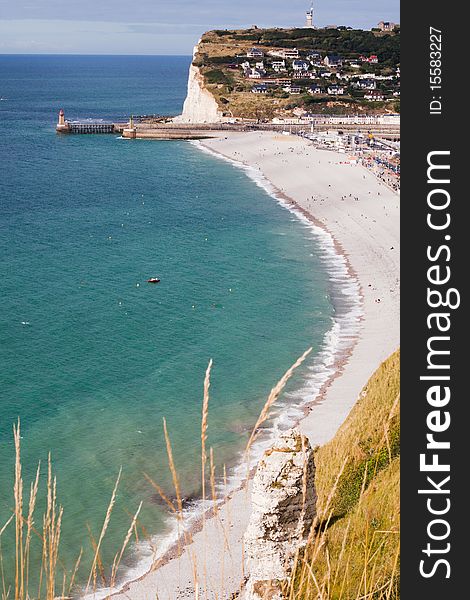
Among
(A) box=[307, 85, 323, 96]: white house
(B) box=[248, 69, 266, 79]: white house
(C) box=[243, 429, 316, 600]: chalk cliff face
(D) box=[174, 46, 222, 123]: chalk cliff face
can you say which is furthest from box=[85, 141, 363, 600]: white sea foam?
(B) box=[248, 69, 266, 79]: white house

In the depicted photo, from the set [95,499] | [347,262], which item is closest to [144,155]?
[347,262]

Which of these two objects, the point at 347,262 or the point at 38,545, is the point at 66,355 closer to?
the point at 38,545

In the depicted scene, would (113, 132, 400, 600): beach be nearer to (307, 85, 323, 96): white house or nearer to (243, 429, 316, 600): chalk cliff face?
(243, 429, 316, 600): chalk cliff face

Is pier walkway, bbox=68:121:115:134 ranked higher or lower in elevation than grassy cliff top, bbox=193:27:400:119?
lower

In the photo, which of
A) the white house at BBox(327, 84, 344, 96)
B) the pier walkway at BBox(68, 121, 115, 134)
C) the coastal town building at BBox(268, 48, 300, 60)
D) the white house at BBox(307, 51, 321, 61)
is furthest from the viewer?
the coastal town building at BBox(268, 48, 300, 60)

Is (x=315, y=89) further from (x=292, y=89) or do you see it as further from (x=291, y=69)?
(x=291, y=69)

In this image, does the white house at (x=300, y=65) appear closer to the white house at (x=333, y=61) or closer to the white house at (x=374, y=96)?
the white house at (x=333, y=61)
